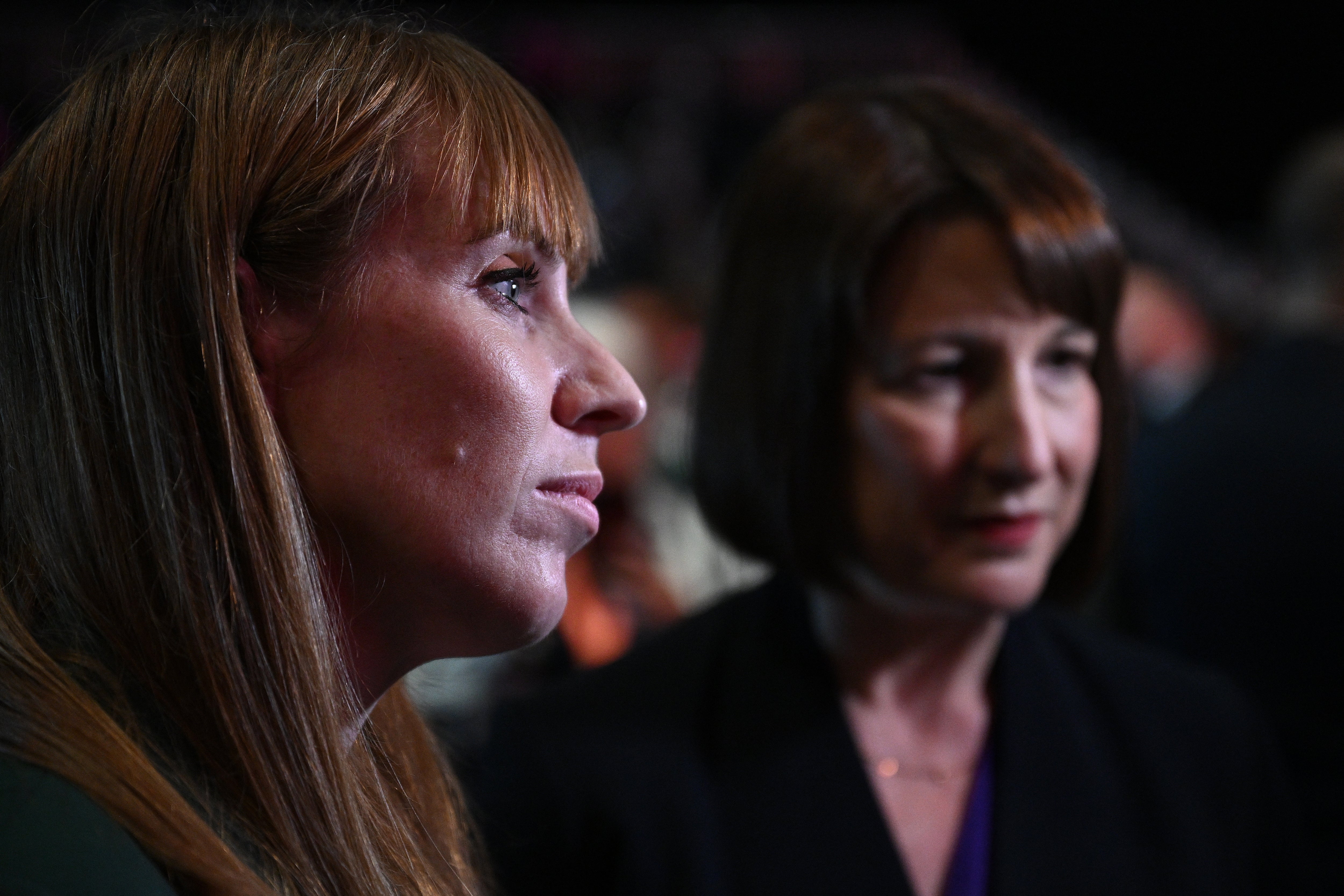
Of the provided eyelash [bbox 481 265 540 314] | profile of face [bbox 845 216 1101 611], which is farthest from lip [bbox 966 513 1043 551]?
eyelash [bbox 481 265 540 314]

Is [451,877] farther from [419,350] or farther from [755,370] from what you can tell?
[755,370]

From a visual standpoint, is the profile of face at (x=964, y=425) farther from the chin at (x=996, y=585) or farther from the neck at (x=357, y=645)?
the neck at (x=357, y=645)

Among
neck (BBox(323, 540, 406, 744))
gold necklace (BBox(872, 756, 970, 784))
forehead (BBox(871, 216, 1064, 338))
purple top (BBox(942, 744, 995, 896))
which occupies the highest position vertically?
forehead (BBox(871, 216, 1064, 338))

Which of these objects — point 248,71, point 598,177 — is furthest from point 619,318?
point 248,71

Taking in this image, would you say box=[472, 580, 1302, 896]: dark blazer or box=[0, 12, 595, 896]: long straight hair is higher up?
box=[0, 12, 595, 896]: long straight hair

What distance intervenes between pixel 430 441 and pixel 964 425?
62cm

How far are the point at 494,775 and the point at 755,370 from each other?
0.55m

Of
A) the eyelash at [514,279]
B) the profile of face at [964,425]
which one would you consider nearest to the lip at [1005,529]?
the profile of face at [964,425]

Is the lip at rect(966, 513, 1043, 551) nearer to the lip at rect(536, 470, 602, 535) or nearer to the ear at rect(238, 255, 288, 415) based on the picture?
the lip at rect(536, 470, 602, 535)

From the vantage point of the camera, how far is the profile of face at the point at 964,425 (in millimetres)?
1250

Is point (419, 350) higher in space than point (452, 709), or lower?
higher

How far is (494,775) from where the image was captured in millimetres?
→ 1359

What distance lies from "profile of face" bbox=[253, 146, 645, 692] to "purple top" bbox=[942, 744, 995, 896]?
620 mm

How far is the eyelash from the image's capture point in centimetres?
94
